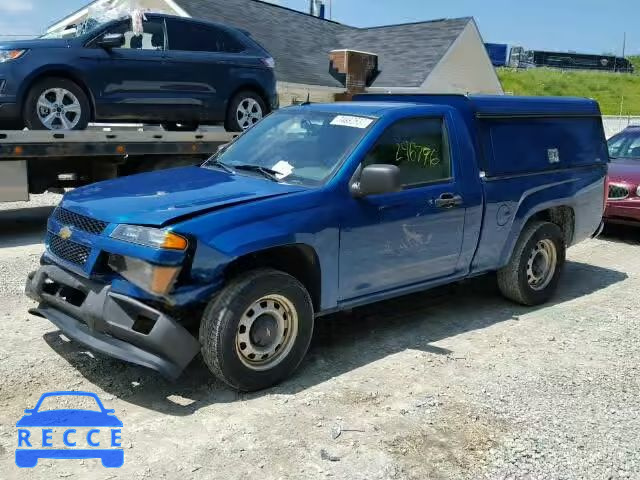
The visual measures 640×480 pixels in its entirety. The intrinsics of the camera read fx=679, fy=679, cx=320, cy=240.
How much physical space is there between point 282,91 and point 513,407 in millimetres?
18691

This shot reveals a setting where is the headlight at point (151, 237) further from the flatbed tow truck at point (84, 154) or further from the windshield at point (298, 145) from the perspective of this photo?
the flatbed tow truck at point (84, 154)

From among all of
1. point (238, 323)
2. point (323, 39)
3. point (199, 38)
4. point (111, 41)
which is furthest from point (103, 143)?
point (323, 39)

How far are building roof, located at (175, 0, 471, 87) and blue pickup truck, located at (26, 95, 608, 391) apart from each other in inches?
634

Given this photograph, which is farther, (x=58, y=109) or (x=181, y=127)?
(x=181, y=127)

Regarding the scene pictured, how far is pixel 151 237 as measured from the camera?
12.5 feet

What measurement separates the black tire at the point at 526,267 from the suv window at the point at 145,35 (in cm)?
540

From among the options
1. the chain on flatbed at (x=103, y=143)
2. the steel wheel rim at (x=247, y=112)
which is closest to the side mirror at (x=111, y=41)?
Result: the chain on flatbed at (x=103, y=143)

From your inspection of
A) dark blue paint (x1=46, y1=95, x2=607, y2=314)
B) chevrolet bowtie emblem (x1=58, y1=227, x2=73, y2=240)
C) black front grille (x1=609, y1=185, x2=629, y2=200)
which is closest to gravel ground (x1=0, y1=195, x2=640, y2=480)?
dark blue paint (x1=46, y1=95, x2=607, y2=314)

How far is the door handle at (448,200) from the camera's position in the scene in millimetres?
5070

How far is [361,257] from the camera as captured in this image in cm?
461

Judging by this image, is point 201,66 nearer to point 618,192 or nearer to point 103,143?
point 103,143

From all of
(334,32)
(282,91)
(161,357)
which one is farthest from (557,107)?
(334,32)

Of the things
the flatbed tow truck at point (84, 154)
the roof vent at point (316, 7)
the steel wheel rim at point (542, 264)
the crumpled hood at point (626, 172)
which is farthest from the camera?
the roof vent at point (316, 7)

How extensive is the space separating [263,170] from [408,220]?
1094mm
